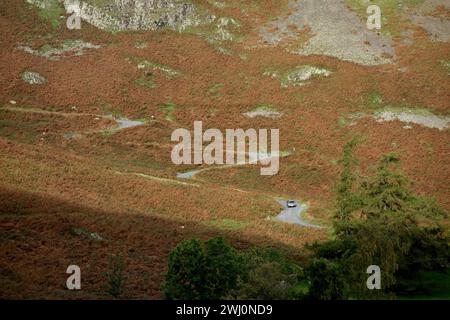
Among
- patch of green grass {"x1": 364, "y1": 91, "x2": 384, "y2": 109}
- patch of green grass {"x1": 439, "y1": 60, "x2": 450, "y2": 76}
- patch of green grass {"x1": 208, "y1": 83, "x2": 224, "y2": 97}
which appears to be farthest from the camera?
patch of green grass {"x1": 208, "y1": 83, "x2": 224, "y2": 97}

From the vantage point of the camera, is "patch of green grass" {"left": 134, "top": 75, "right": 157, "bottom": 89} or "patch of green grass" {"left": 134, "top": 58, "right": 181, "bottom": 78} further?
"patch of green grass" {"left": 134, "top": 58, "right": 181, "bottom": 78}

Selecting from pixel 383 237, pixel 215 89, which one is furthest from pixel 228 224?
pixel 215 89

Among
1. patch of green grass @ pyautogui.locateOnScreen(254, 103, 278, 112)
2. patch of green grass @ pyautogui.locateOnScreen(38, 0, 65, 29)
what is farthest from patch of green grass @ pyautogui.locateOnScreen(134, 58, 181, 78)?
patch of green grass @ pyautogui.locateOnScreen(38, 0, 65, 29)

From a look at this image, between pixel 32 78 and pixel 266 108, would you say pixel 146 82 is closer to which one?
pixel 32 78

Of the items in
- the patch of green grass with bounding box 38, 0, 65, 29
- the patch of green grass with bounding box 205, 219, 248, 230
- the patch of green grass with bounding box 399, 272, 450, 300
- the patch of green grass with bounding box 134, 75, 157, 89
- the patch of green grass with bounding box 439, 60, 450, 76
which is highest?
the patch of green grass with bounding box 38, 0, 65, 29

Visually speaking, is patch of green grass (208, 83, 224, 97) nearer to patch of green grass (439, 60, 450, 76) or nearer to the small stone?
the small stone

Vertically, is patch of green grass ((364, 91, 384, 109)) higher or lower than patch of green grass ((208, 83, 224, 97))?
lower

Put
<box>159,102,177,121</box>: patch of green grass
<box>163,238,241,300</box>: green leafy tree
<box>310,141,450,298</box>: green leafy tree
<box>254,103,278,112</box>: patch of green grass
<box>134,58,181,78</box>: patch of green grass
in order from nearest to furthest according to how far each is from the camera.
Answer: <box>163,238,241,300</box>: green leafy tree
<box>310,141,450,298</box>: green leafy tree
<box>159,102,177,121</box>: patch of green grass
<box>254,103,278,112</box>: patch of green grass
<box>134,58,181,78</box>: patch of green grass

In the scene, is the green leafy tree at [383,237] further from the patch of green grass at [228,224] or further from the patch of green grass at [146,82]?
the patch of green grass at [146,82]
